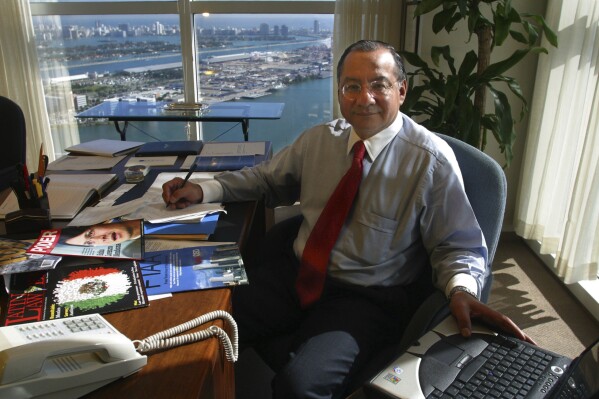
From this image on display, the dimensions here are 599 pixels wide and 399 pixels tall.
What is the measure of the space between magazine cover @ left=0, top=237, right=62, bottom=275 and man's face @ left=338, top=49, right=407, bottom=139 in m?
0.85

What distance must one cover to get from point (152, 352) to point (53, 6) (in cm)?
300

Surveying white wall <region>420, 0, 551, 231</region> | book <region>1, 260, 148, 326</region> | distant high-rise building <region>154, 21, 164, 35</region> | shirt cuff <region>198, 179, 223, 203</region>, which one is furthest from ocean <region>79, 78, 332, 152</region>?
book <region>1, 260, 148, 326</region>

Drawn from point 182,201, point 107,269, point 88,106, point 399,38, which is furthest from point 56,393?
point 88,106

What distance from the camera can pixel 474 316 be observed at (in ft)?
3.65

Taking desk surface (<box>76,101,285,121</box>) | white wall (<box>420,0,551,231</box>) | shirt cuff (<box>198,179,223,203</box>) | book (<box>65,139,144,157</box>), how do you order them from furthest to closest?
1. desk surface (<box>76,101,285,121</box>)
2. white wall (<box>420,0,551,231</box>)
3. book (<box>65,139,144,157</box>)
4. shirt cuff (<box>198,179,223,203</box>)

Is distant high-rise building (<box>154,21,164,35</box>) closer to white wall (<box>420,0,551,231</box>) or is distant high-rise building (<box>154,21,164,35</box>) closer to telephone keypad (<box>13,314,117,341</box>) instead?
white wall (<box>420,0,551,231</box>)

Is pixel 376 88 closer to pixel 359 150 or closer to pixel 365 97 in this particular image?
pixel 365 97

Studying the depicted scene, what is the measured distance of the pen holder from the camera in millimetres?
1358

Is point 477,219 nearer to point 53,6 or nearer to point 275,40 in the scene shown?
point 275,40

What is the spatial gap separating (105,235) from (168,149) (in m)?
0.87

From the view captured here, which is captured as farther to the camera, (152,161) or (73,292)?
(152,161)

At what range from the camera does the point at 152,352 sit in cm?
90

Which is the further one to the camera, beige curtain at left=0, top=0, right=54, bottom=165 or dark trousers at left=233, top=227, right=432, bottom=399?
beige curtain at left=0, top=0, right=54, bottom=165

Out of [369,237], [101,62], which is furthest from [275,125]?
[369,237]
